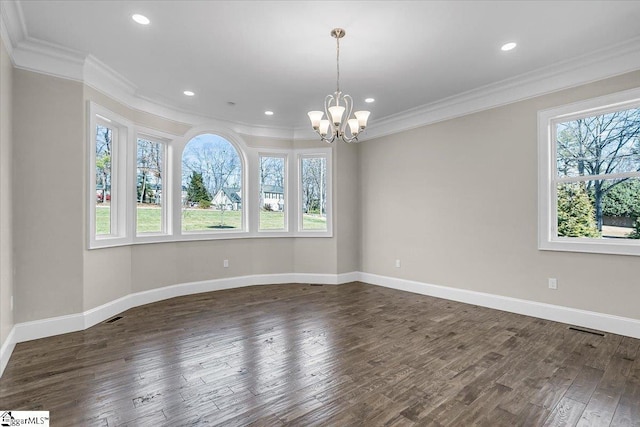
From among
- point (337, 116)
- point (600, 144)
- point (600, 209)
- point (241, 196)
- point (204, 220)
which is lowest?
point (204, 220)

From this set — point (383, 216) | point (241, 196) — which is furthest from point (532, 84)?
point (241, 196)

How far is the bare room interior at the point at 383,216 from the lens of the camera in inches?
95.8

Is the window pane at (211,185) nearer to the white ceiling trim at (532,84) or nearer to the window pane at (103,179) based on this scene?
the window pane at (103,179)

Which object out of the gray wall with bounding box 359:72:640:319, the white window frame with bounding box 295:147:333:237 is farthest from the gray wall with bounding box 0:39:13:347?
the gray wall with bounding box 359:72:640:319

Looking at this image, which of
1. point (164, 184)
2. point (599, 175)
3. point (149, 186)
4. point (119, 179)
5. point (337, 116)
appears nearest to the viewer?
point (337, 116)

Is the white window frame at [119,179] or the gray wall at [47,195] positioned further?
the white window frame at [119,179]

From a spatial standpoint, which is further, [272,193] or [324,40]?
[272,193]


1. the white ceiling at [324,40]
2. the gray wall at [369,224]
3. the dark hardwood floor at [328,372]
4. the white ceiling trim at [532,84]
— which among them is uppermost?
the white ceiling at [324,40]

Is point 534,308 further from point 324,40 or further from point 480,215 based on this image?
point 324,40

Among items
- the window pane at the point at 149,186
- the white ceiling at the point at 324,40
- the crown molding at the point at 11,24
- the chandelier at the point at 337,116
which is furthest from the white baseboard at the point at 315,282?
the chandelier at the point at 337,116

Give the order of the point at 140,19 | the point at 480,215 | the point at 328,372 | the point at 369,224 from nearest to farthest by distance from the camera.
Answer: the point at 328,372 → the point at 140,19 → the point at 480,215 → the point at 369,224

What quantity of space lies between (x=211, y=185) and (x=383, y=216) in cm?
313

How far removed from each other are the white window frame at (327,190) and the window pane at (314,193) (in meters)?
0.06

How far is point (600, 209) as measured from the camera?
3.72 meters
